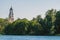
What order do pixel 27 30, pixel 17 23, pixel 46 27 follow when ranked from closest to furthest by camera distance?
pixel 46 27 → pixel 27 30 → pixel 17 23

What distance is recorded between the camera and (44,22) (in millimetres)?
63594

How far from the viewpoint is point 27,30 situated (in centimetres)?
6656

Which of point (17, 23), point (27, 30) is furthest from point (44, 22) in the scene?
point (17, 23)

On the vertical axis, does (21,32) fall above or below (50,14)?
below

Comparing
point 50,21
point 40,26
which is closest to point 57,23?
point 50,21

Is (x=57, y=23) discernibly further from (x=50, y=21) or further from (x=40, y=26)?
(x=40, y=26)

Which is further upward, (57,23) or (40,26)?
(57,23)

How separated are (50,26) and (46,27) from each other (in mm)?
1124

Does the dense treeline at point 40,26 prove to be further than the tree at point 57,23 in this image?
No

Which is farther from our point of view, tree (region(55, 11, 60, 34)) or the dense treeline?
tree (region(55, 11, 60, 34))

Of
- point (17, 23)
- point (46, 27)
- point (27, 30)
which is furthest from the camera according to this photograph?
point (17, 23)

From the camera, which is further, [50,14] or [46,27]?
[50,14]

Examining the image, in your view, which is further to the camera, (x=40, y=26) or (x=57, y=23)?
(x=57, y=23)

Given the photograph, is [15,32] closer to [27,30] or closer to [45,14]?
[27,30]
